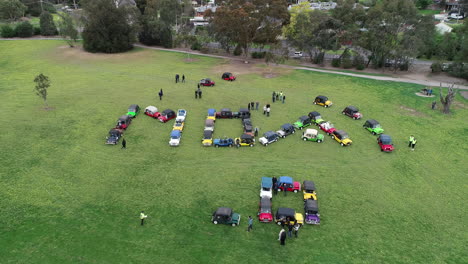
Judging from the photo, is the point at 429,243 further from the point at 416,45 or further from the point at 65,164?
the point at 416,45

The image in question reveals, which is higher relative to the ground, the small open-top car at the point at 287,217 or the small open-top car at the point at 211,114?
the small open-top car at the point at 211,114

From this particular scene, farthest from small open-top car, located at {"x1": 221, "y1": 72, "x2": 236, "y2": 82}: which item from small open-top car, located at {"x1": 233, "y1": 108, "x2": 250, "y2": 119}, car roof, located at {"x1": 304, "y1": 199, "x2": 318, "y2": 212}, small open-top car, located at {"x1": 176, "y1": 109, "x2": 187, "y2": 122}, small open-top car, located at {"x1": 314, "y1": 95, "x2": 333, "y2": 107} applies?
car roof, located at {"x1": 304, "y1": 199, "x2": 318, "y2": 212}

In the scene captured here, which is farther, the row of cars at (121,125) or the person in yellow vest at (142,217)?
the row of cars at (121,125)

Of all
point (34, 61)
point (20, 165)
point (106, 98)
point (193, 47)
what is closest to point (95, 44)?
point (34, 61)

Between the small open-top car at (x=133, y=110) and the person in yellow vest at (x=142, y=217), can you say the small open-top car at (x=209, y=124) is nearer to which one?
the small open-top car at (x=133, y=110)

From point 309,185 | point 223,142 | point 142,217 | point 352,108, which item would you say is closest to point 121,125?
point 223,142

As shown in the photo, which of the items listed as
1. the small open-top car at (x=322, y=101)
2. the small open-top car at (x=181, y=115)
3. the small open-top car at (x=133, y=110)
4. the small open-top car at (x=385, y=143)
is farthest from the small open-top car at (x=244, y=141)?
the small open-top car at (x=322, y=101)

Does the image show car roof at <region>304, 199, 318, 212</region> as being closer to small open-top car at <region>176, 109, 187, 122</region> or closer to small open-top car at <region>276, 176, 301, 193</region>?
small open-top car at <region>276, 176, 301, 193</region>
